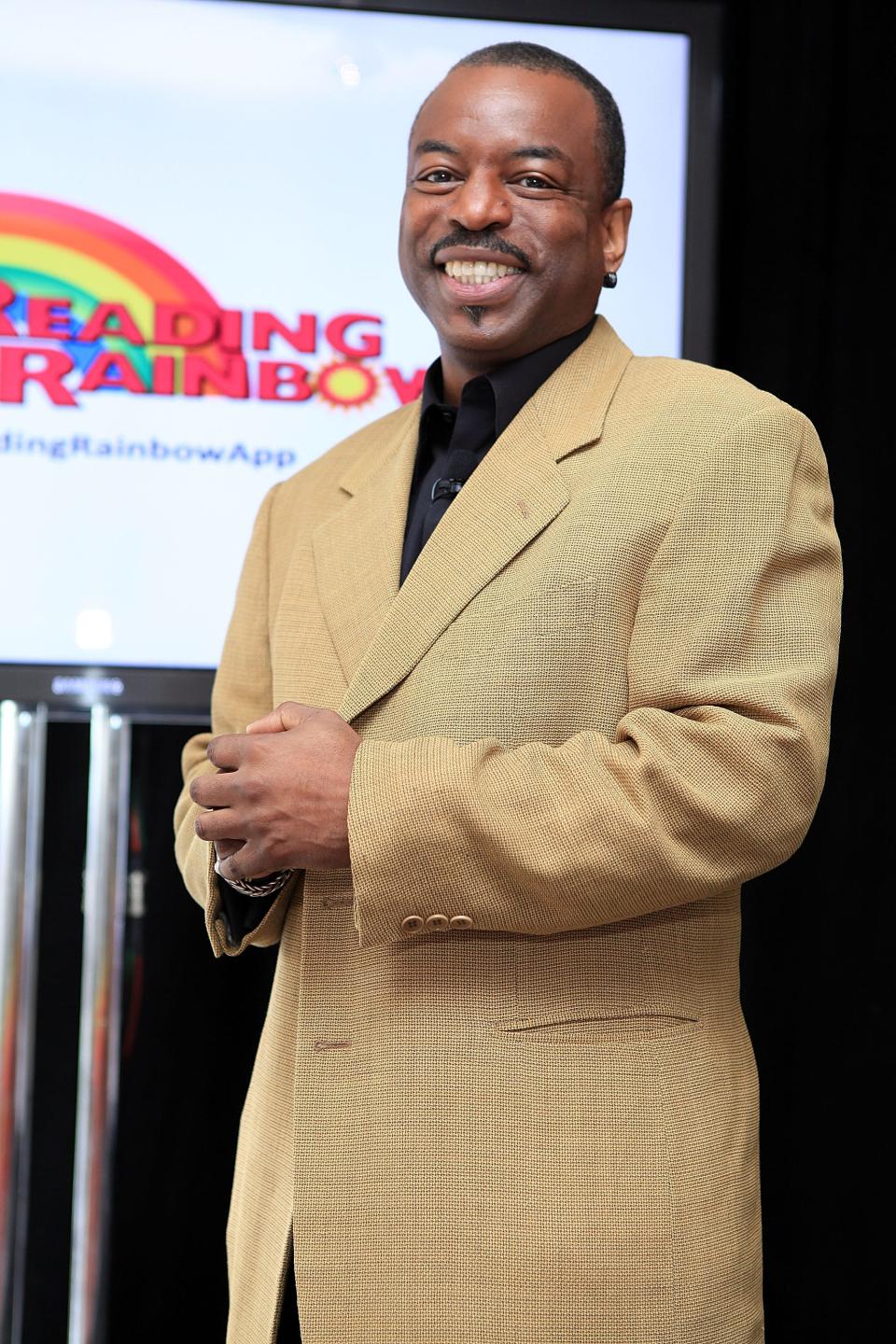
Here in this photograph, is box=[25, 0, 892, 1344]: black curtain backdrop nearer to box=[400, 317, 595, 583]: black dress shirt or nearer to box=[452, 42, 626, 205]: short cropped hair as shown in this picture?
box=[452, 42, 626, 205]: short cropped hair

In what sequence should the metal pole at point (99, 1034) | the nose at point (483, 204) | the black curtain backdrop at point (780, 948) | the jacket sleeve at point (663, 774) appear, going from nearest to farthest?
the jacket sleeve at point (663, 774), the nose at point (483, 204), the metal pole at point (99, 1034), the black curtain backdrop at point (780, 948)

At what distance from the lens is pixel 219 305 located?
2516mm

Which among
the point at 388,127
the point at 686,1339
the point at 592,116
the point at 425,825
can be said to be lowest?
the point at 686,1339

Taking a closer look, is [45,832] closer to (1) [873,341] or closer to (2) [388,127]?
(2) [388,127]

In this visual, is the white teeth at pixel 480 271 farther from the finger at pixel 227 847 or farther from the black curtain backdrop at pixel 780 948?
the black curtain backdrop at pixel 780 948

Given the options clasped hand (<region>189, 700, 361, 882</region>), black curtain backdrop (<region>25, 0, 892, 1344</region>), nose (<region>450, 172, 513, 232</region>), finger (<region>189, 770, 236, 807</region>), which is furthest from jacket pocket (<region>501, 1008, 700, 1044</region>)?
black curtain backdrop (<region>25, 0, 892, 1344</region>)

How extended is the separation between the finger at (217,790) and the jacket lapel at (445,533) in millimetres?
164

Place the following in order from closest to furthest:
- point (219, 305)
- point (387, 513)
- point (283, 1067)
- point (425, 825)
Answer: point (425, 825)
point (283, 1067)
point (387, 513)
point (219, 305)

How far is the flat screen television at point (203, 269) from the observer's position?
2480 millimetres

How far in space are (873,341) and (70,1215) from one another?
2.38 meters

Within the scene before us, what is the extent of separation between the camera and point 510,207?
1648mm

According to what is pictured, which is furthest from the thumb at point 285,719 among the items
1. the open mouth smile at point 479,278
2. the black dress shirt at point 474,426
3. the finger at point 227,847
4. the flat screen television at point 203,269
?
the flat screen television at point 203,269

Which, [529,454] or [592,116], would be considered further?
[592,116]

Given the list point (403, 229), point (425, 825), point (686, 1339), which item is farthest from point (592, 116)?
point (686, 1339)
